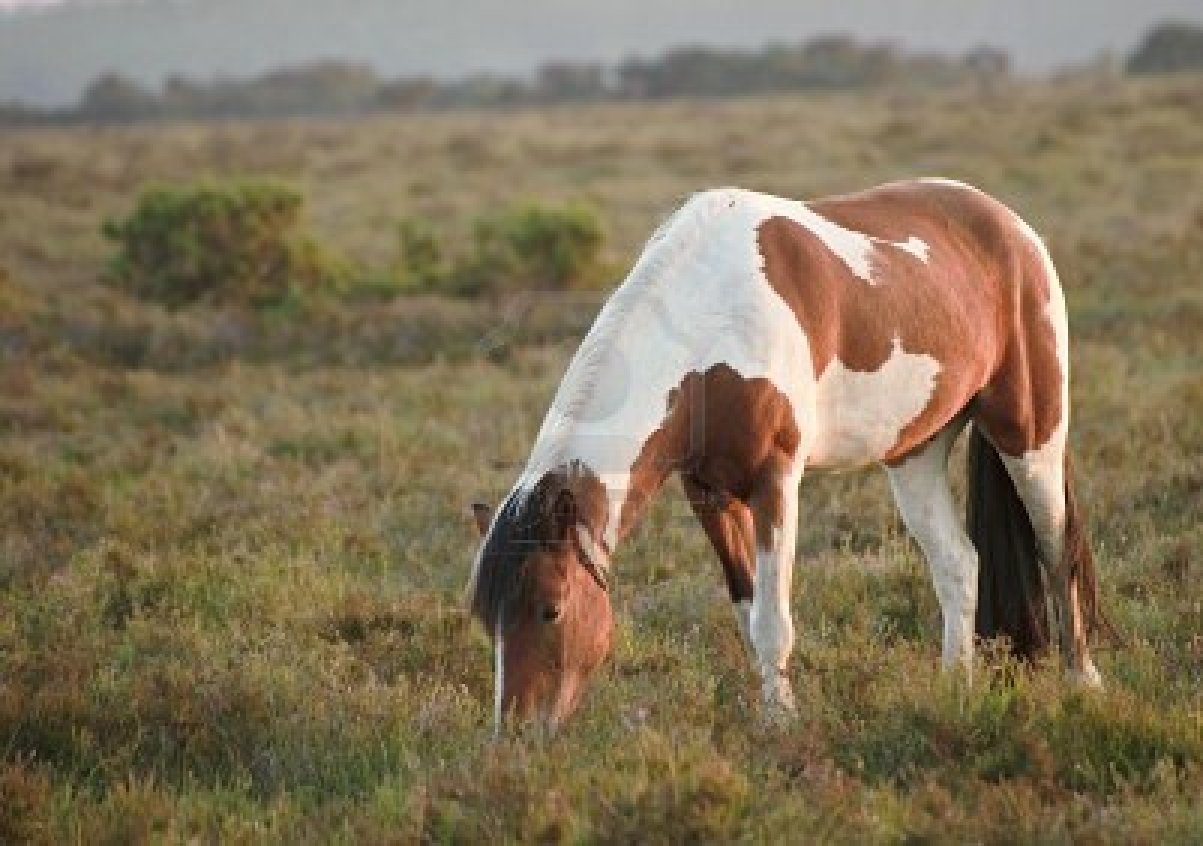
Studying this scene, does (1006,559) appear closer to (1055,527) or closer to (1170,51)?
(1055,527)

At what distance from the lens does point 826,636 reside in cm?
627

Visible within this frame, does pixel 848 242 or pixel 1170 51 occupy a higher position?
pixel 848 242

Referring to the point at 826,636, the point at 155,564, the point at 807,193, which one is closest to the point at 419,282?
the point at 807,193

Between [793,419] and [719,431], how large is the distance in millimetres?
257

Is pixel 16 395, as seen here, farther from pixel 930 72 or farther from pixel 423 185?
pixel 930 72

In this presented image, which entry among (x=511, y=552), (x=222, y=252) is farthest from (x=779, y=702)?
(x=222, y=252)

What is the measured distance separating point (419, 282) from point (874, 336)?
12166mm

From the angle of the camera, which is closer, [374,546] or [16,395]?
[374,546]

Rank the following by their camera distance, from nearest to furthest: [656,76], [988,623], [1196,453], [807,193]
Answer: [988,623] → [1196,453] → [807,193] → [656,76]

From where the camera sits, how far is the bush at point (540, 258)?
1705 centimetres

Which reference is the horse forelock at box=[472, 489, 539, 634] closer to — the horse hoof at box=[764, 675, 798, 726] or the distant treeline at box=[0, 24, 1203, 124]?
the horse hoof at box=[764, 675, 798, 726]

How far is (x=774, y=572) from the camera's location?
5086 mm

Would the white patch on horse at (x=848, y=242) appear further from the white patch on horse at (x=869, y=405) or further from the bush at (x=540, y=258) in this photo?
the bush at (x=540, y=258)

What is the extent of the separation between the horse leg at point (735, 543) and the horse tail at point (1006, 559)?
3.79 feet
